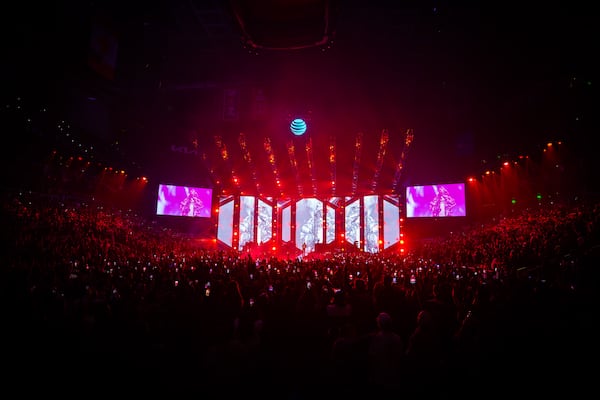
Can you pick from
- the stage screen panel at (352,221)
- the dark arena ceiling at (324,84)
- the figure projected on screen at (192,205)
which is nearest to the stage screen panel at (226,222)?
the figure projected on screen at (192,205)

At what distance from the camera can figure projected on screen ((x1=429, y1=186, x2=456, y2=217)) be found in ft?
92.6

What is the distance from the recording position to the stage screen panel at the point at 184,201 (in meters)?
30.6

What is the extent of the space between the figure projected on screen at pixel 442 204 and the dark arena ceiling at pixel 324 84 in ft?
3.52

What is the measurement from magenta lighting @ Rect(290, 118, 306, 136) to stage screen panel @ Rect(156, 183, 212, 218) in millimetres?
15327

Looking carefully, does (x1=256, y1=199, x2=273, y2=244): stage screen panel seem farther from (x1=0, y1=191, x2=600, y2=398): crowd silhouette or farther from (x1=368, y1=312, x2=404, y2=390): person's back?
(x1=368, y1=312, x2=404, y2=390): person's back

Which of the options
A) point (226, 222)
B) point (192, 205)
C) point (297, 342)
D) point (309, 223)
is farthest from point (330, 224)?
point (297, 342)

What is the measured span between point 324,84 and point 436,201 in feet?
53.2

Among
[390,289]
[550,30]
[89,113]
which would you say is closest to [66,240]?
[89,113]

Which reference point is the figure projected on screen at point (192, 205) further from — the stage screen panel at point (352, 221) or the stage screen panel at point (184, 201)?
the stage screen panel at point (352, 221)

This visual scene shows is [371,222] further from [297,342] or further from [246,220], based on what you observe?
[297,342]

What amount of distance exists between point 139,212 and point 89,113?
9.15m

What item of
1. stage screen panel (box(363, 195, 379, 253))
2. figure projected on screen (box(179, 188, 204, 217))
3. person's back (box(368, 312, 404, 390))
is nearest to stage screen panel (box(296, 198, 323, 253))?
stage screen panel (box(363, 195, 379, 253))

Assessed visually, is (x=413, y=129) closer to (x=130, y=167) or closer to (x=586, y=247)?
(x=586, y=247)

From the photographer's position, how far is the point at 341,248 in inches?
1303
